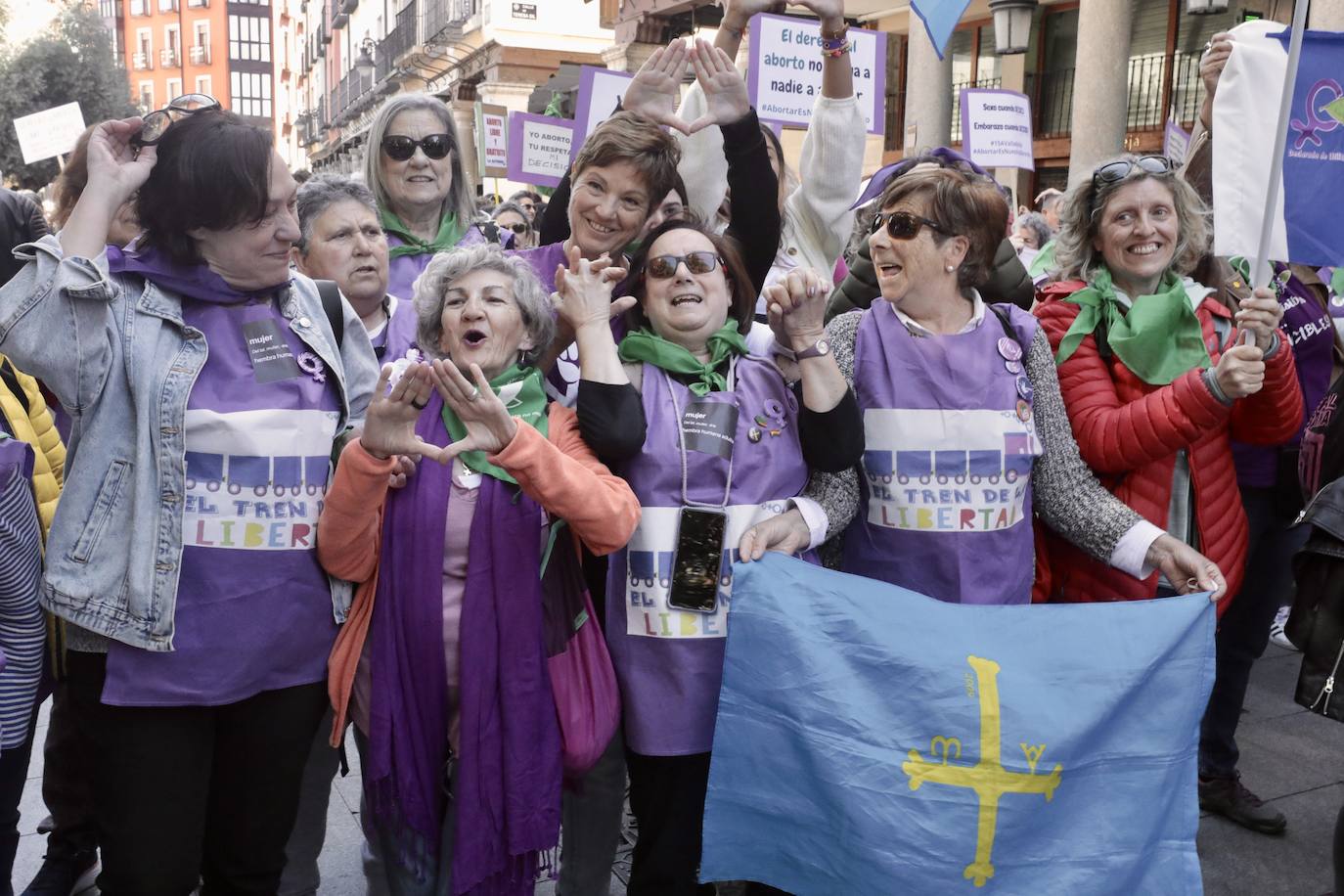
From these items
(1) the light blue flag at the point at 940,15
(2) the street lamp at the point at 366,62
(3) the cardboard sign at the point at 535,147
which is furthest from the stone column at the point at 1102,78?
(2) the street lamp at the point at 366,62

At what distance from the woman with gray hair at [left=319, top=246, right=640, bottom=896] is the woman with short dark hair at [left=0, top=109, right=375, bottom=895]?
147 mm

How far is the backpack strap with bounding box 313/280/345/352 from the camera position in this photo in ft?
8.32

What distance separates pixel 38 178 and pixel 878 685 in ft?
86.0

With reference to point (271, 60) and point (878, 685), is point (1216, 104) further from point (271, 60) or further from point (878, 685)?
point (271, 60)

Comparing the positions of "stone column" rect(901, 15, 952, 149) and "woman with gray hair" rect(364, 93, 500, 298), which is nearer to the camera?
"woman with gray hair" rect(364, 93, 500, 298)

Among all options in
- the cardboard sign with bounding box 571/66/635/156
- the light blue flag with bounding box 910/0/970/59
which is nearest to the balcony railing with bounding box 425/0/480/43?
the cardboard sign with bounding box 571/66/635/156

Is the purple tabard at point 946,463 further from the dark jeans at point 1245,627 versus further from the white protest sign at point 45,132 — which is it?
the white protest sign at point 45,132

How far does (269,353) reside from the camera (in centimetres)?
230

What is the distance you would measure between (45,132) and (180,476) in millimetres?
9191

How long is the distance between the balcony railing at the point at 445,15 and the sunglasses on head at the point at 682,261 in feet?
96.9

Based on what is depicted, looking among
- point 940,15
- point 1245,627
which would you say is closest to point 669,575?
point 940,15

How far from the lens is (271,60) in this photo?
81.5m

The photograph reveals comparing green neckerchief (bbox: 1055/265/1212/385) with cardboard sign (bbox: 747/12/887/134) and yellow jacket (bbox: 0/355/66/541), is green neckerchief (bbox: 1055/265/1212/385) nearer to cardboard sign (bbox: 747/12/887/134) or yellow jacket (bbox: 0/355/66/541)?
yellow jacket (bbox: 0/355/66/541)

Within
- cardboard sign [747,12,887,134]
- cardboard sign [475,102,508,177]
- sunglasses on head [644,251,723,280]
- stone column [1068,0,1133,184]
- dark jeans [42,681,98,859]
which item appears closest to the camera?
sunglasses on head [644,251,723,280]
